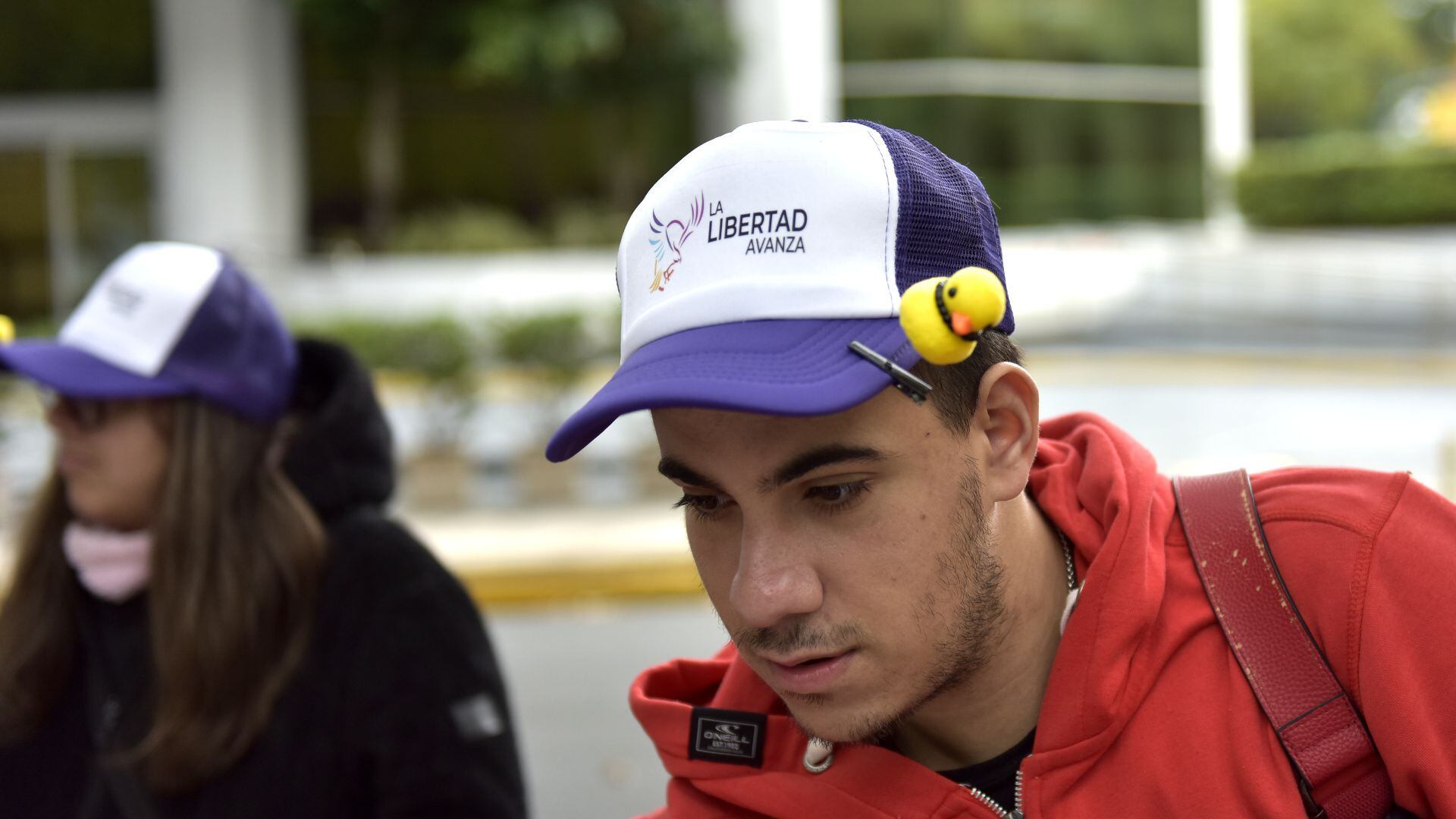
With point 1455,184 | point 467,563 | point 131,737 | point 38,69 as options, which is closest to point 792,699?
point 131,737

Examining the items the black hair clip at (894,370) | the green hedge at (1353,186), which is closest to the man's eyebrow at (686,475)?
the black hair clip at (894,370)

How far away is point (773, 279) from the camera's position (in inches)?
68.1

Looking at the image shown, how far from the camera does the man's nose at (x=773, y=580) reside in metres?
1.70

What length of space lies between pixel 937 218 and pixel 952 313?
0.79 ft

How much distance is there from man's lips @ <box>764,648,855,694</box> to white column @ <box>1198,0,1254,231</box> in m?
28.6

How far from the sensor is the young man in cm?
168

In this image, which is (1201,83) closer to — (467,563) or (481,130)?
(481,130)

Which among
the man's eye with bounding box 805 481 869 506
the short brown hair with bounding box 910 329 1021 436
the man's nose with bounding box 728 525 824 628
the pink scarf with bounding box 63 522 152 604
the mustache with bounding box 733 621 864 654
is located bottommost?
the pink scarf with bounding box 63 522 152 604

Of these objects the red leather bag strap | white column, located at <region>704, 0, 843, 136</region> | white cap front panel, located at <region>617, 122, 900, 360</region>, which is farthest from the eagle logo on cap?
white column, located at <region>704, 0, 843, 136</region>

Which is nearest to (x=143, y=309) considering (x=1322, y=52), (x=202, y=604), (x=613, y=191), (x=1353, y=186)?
(x=202, y=604)

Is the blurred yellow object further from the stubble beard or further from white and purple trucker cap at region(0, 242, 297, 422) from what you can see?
the stubble beard

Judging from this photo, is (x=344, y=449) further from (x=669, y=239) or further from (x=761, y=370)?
(x=761, y=370)

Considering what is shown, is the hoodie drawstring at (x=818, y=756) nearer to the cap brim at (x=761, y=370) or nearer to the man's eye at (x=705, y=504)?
the man's eye at (x=705, y=504)

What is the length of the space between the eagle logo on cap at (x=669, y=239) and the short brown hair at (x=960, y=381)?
0.99 ft
